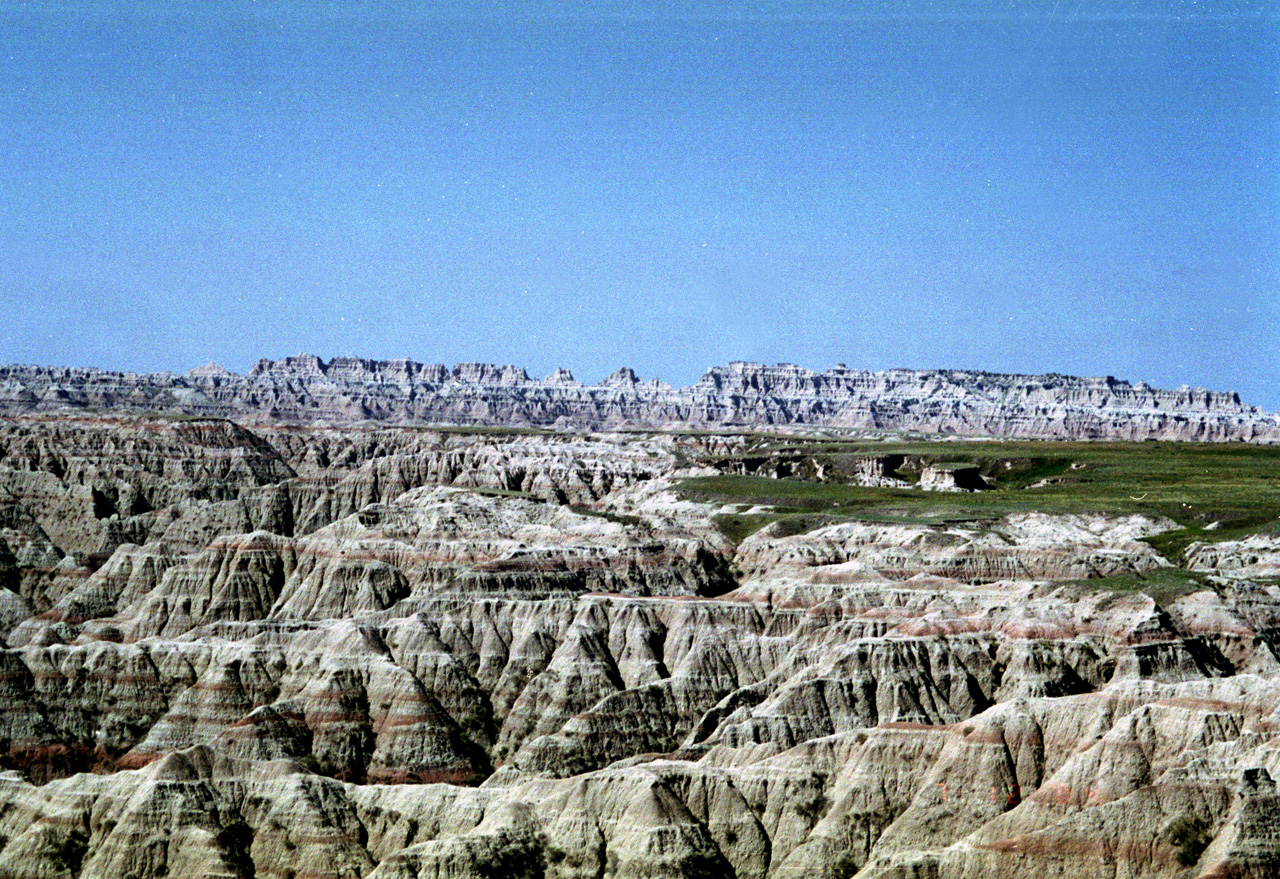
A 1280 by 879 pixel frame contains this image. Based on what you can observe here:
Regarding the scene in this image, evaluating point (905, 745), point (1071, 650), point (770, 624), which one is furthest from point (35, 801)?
point (1071, 650)

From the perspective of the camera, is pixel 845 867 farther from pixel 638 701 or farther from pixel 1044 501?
pixel 1044 501

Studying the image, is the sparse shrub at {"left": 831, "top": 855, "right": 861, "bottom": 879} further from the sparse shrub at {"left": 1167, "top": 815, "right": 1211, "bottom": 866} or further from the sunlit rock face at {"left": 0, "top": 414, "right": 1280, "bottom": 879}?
the sparse shrub at {"left": 1167, "top": 815, "right": 1211, "bottom": 866}

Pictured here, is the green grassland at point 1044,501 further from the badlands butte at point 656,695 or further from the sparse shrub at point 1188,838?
the sparse shrub at point 1188,838

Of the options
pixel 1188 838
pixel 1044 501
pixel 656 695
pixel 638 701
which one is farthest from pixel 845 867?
pixel 1044 501

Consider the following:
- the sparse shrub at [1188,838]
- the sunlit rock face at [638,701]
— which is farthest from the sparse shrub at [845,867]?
the sparse shrub at [1188,838]

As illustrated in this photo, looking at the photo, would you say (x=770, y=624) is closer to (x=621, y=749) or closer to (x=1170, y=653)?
(x=621, y=749)

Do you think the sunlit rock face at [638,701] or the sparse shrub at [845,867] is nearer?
the sunlit rock face at [638,701]

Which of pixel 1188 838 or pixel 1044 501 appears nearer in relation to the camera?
pixel 1188 838
